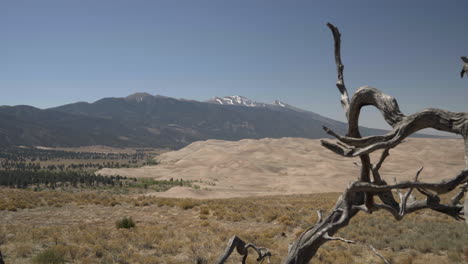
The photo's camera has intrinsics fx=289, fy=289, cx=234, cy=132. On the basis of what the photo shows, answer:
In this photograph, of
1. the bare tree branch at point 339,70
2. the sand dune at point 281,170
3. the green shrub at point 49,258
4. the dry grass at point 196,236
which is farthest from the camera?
the sand dune at point 281,170

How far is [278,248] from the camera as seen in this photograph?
30.2ft

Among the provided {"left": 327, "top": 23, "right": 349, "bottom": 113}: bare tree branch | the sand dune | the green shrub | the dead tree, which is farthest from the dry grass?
the sand dune

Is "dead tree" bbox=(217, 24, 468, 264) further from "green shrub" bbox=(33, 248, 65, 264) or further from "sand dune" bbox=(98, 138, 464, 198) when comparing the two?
"sand dune" bbox=(98, 138, 464, 198)

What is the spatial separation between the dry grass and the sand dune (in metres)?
20.0

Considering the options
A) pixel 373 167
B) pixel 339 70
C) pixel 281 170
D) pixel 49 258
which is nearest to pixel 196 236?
pixel 49 258

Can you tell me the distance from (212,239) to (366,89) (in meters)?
8.63

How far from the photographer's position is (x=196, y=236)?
1040 cm

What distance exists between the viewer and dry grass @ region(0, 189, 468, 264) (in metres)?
7.89

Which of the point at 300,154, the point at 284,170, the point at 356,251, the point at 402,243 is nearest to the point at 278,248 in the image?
the point at 356,251

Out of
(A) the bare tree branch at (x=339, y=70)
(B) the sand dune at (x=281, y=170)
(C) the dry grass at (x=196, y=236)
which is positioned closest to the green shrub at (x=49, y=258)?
(C) the dry grass at (x=196, y=236)

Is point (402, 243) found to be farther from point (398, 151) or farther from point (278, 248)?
point (398, 151)

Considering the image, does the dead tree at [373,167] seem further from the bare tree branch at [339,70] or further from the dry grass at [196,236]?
the dry grass at [196,236]

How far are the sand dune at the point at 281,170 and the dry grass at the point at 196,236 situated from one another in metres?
20.0

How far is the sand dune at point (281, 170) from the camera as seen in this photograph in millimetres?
43625
